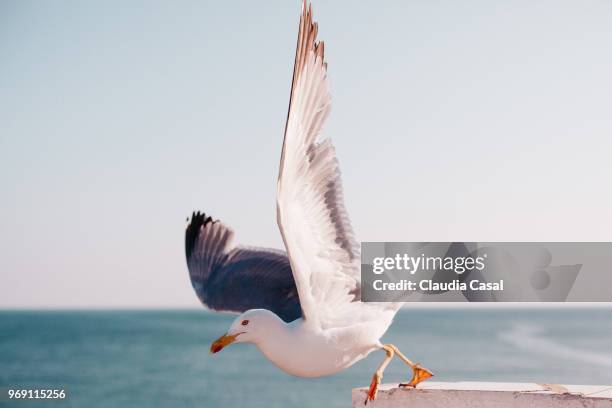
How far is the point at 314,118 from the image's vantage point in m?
4.77

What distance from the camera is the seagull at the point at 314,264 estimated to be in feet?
15.4

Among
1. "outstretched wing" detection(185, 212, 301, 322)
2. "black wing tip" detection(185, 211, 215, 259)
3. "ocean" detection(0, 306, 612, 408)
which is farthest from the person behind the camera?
"ocean" detection(0, 306, 612, 408)

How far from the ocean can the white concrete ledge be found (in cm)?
2141

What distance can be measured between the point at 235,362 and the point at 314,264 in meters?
30.9

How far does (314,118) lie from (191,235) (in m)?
2.42

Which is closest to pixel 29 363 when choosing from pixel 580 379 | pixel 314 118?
pixel 580 379

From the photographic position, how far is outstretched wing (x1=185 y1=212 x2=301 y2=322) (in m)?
5.68

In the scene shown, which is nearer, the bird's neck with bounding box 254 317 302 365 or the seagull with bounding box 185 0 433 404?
the seagull with bounding box 185 0 433 404

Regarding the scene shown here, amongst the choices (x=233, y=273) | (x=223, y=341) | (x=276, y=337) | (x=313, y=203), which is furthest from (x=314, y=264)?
(x=233, y=273)

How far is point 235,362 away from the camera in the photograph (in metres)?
35.1

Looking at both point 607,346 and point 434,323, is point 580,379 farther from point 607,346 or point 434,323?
point 434,323

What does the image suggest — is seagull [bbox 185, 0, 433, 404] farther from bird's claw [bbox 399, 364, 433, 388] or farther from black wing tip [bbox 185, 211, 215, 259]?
black wing tip [bbox 185, 211, 215, 259]

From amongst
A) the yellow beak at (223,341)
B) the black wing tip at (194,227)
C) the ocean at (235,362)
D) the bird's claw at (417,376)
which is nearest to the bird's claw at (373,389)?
the bird's claw at (417,376)

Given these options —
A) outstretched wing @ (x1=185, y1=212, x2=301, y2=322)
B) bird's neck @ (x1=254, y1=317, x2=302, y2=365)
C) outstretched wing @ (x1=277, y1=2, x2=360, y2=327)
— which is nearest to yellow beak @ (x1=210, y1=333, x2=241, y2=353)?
bird's neck @ (x1=254, y1=317, x2=302, y2=365)
